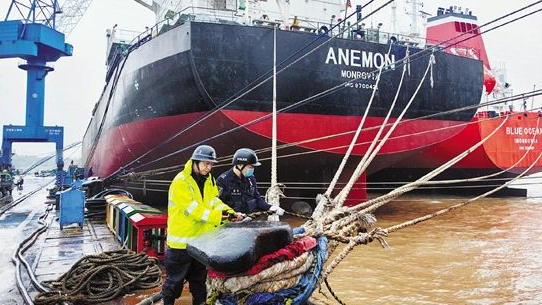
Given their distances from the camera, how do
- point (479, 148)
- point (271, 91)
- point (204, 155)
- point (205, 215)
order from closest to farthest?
point (205, 215)
point (204, 155)
point (271, 91)
point (479, 148)

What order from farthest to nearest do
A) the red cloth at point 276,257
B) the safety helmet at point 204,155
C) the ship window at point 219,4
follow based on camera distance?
1. the ship window at point 219,4
2. the safety helmet at point 204,155
3. the red cloth at point 276,257

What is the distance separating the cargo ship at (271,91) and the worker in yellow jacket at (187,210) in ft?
15.5

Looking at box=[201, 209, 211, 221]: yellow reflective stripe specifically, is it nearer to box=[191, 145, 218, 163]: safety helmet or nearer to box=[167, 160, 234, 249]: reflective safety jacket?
box=[167, 160, 234, 249]: reflective safety jacket

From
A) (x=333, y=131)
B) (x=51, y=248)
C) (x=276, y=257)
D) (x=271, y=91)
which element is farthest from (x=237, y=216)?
(x=333, y=131)

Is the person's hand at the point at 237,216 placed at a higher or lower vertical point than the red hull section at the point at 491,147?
lower

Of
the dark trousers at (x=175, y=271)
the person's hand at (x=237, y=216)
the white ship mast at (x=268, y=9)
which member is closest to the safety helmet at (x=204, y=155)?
the person's hand at (x=237, y=216)

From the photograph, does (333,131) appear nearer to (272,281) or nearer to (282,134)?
(282,134)

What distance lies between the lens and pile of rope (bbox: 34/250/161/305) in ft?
12.1

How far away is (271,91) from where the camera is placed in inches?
340

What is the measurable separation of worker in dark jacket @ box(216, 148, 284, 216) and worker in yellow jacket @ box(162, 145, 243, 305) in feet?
2.50

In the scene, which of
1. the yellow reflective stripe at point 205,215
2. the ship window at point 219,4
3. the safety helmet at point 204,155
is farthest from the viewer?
the ship window at point 219,4

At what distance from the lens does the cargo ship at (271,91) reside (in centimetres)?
836

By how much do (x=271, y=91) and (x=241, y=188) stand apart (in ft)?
16.1

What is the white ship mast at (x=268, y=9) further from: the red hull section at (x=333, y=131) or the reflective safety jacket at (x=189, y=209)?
the reflective safety jacket at (x=189, y=209)
